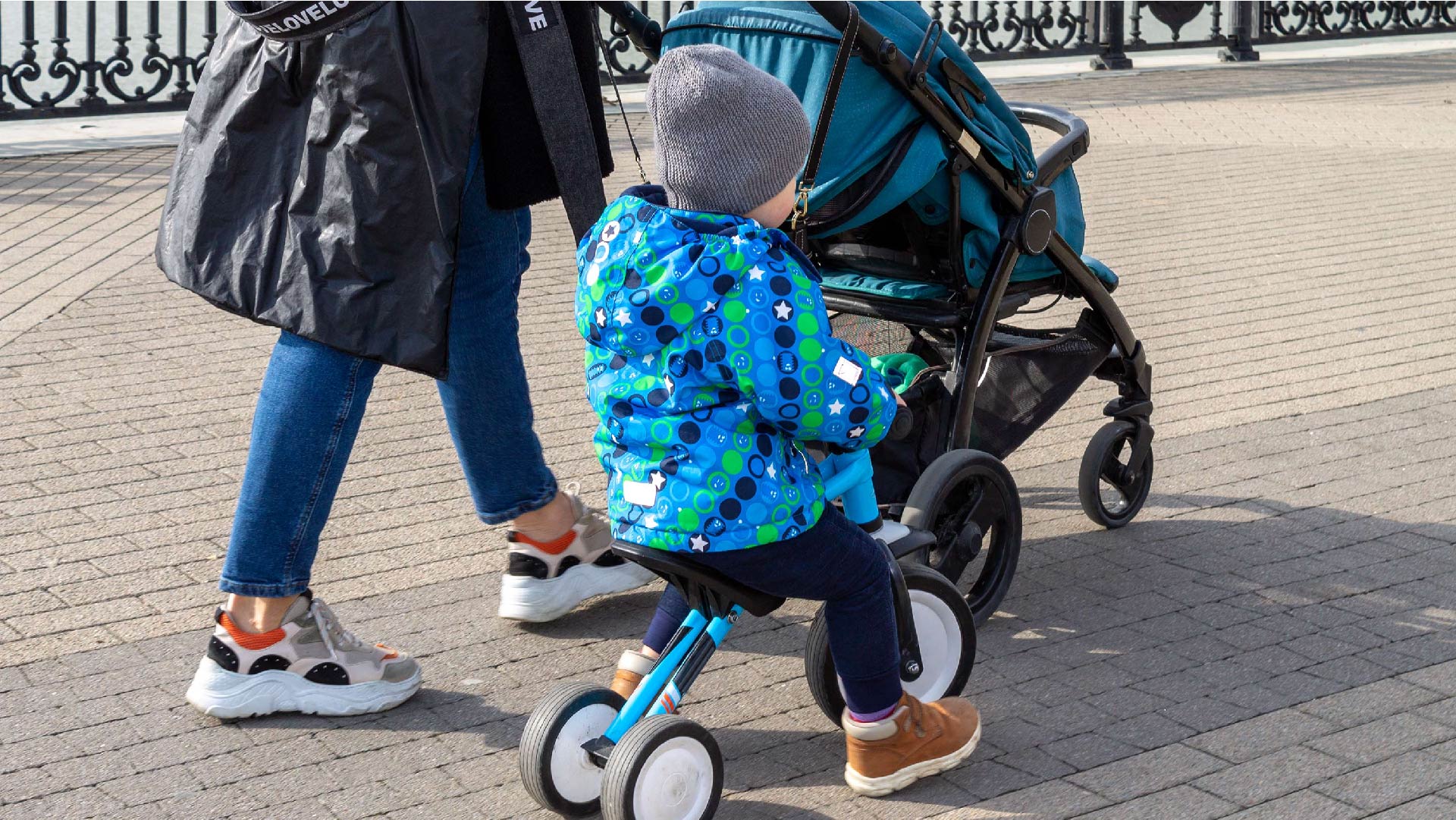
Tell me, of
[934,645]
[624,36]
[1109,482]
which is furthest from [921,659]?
[624,36]

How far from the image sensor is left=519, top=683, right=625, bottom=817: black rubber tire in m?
2.92

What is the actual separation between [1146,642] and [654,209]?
1.84 m

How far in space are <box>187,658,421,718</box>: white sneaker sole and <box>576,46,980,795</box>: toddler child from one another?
91 centimetres

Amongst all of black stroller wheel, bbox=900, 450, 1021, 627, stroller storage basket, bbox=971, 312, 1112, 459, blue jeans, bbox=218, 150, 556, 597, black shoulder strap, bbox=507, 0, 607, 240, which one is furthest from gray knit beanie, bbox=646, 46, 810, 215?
stroller storage basket, bbox=971, 312, 1112, 459

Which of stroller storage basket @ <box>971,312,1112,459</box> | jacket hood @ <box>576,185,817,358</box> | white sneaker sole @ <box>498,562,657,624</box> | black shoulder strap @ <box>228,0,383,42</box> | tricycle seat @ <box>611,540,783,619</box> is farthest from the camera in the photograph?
stroller storage basket @ <box>971,312,1112,459</box>

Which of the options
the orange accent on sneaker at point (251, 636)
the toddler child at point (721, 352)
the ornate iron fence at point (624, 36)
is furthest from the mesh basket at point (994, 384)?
the ornate iron fence at point (624, 36)

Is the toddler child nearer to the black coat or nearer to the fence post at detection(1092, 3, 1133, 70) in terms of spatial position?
the black coat

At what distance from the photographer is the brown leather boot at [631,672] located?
3.15 meters

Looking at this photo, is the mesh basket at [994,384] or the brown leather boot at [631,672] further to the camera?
the mesh basket at [994,384]

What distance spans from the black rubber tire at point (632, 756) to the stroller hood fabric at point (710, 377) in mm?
316

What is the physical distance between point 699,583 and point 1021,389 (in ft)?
5.56

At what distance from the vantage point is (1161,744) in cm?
336

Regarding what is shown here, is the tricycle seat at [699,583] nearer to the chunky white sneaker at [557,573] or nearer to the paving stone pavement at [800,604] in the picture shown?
the paving stone pavement at [800,604]

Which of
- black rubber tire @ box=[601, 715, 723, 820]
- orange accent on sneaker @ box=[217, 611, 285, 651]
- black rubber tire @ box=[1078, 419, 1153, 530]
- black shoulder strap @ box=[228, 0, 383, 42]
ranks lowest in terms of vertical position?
black rubber tire @ box=[1078, 419, 1153, 530]
